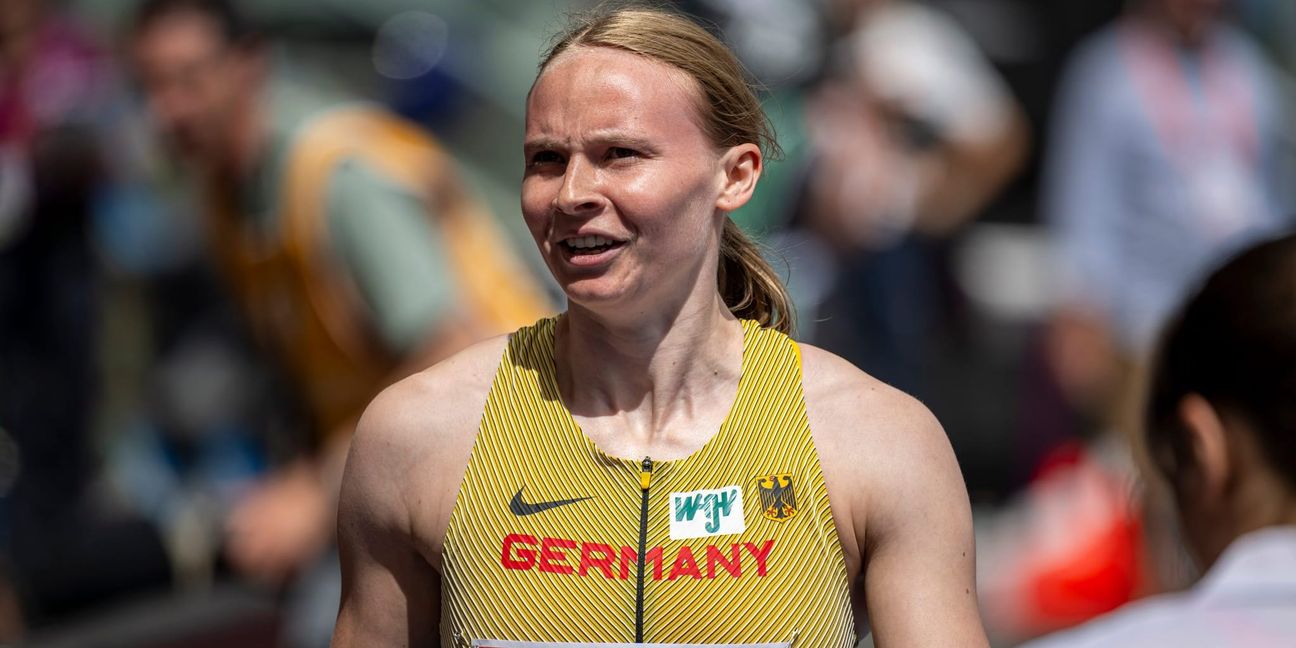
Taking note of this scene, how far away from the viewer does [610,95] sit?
8.11 ft

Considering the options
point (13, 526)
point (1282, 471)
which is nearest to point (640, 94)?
point (1282, 471)

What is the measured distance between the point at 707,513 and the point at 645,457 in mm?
130

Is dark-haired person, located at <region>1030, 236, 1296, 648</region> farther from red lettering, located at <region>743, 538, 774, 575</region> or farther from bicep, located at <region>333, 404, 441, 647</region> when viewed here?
bicep, located at <region>333, 404, 441, 647</region>

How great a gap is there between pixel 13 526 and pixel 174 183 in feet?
4.34

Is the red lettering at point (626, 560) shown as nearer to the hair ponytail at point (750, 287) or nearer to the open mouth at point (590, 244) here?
the open mouth at point (590, 244)

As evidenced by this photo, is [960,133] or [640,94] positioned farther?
[960,133]

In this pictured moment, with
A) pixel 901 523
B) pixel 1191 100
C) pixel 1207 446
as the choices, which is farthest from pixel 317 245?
pixel 1191 100

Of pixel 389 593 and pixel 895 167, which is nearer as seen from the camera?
pixel 389 593

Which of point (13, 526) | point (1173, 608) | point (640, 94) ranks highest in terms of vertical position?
point (640, 94)

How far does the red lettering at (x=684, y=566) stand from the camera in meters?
2.41

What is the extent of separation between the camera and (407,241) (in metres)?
4.40

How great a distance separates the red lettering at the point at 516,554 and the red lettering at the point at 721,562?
0.78 feet

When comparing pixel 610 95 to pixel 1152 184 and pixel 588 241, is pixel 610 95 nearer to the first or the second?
pixel 588 241

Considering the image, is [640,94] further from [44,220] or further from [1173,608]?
[44,220]
